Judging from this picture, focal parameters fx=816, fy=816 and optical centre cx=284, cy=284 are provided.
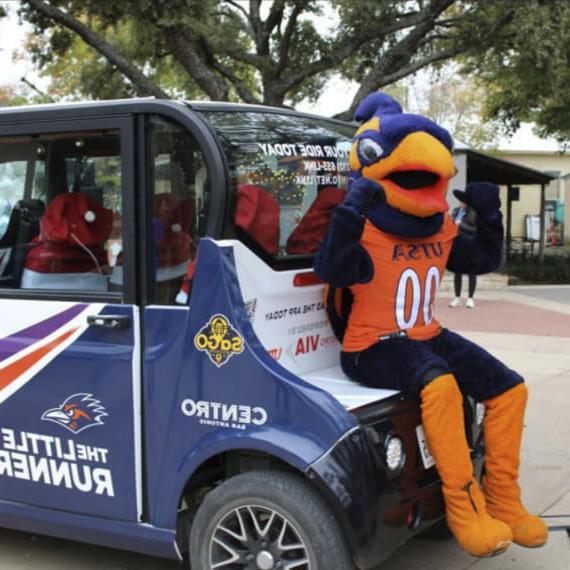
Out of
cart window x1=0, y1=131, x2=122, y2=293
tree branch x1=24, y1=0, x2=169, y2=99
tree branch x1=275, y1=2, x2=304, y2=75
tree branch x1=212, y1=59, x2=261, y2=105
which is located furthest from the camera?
tree branch x1=275, y1=2, x2=304, y2=75

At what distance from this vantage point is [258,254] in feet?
10.8

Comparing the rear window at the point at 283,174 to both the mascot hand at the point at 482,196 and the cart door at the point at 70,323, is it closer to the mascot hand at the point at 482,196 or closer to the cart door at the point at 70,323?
the cart door at the point at 70,323

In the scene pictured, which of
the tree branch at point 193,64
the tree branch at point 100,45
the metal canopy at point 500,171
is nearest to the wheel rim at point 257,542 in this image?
the tree branch at point 100,45

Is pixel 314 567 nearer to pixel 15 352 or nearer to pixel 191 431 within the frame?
pixel 191 431

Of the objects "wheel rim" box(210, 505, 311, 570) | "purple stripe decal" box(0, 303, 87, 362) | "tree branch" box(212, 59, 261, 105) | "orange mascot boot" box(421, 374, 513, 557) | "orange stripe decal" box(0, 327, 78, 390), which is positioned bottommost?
"wheel rim" box(210, 505, 311, 570)

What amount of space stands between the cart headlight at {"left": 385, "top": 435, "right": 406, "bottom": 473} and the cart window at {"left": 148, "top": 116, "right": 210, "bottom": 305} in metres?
0.96

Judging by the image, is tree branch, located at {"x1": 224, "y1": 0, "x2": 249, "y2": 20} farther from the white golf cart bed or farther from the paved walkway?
the white golf cart bed

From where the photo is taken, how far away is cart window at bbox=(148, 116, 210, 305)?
3180 mm

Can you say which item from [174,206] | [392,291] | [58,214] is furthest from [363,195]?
[58,214]

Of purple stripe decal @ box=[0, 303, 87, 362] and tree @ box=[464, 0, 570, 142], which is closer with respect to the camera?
purple stripe decal @ box=[0, 303, 87, 362]

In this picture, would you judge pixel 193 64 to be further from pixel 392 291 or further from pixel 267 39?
pixel 392 291

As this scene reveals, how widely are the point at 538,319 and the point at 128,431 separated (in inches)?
353

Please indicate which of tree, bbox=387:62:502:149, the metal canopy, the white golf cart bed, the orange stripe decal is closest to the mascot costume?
the white golf cart bed

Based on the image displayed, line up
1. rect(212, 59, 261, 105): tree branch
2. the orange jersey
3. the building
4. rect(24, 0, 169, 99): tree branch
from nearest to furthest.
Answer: the orange jersey → rect(24, 0, 169, 99): tree branch → the building → rect(212, 59, 261, 105): tree branch
